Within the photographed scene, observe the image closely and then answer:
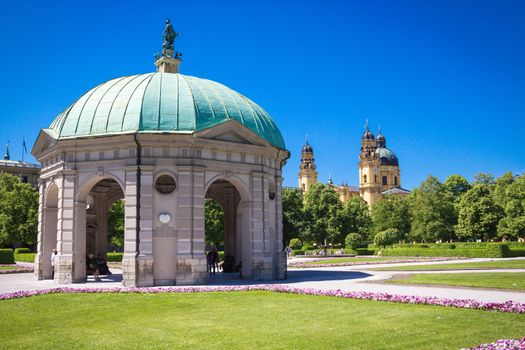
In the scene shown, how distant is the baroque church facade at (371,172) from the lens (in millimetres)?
169750

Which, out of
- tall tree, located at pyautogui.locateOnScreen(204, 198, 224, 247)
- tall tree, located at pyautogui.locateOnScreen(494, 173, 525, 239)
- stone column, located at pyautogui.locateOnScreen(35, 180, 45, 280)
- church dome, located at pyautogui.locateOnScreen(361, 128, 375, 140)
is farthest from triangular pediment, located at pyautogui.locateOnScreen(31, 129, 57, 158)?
church dome, located at pyautogui.locateOnScreen(361, 128, 375, 140)

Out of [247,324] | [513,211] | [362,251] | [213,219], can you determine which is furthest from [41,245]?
[513,211]

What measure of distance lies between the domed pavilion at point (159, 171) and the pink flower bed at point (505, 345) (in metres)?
18.3

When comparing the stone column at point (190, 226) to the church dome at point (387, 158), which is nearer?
the stone column at point (190, 226)

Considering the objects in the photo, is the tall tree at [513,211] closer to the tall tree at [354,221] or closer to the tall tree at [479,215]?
the tall tree at [479,215]

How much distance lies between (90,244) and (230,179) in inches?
519

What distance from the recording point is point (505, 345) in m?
11.0

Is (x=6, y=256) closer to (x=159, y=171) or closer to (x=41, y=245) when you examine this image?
(x=41, y=245)

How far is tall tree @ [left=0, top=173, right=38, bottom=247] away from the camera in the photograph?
66.9 m

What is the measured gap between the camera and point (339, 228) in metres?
88.4

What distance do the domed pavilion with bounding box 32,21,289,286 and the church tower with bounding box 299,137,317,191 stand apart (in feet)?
496

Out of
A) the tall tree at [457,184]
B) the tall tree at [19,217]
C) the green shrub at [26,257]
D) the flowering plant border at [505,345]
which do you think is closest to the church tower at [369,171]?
the tall tree at [457,184]

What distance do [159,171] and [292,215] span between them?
5374 cm

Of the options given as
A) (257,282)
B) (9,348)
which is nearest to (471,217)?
(257,282)
